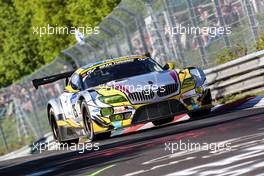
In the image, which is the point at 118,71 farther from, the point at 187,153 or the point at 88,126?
the point at 187,153

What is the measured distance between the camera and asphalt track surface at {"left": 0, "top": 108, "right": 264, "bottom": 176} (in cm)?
870

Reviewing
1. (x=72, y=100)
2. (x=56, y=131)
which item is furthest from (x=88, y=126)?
(x=56, y=131)

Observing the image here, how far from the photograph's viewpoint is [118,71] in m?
16.7

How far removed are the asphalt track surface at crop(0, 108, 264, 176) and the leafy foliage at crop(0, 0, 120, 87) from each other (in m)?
34.8

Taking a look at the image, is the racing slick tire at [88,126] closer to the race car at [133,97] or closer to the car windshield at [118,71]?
the race car at [133,97]

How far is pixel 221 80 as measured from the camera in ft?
61.6

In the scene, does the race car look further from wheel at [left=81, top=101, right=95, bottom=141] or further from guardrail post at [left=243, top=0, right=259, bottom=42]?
guardrail post at [left=243, top=0, right=259, bottom=42]

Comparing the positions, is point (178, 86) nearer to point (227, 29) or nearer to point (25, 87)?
point (227, 29)

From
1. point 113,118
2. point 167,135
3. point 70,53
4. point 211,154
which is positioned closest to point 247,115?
point 167,135

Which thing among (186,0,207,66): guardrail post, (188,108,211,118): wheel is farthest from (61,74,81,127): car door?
(186,0,207,66): guardrail post

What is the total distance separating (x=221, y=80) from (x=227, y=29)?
1.07 metres

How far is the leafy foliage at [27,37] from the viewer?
167ft

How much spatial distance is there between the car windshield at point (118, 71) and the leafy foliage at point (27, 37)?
31745 millimetres

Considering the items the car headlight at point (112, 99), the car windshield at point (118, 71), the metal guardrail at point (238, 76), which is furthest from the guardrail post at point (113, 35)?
the car headlight at point (112, 99)
